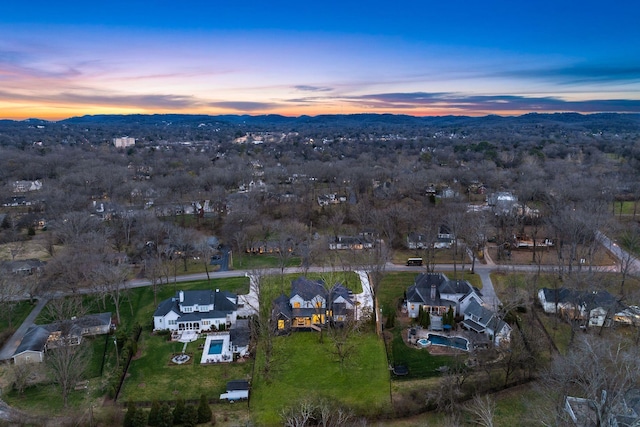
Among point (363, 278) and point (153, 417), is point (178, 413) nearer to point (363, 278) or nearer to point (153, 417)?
point (153, 417)

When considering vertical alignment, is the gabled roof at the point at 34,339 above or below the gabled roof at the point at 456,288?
below

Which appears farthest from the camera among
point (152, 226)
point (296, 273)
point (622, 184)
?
point (622, 184)

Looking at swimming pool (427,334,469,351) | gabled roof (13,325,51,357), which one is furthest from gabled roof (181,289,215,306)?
swimming pool (427,334,469,351)

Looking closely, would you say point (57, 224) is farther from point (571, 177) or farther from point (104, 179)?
point (571, 177)

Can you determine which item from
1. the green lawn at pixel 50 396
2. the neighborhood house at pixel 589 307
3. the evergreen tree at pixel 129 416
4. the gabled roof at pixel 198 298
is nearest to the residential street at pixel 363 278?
the gabled roof at pixel 198 298

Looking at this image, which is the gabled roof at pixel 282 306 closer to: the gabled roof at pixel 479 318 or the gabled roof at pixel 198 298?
the gabled roof at pixel 198 298

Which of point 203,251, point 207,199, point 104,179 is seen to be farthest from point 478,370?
point 104,179
